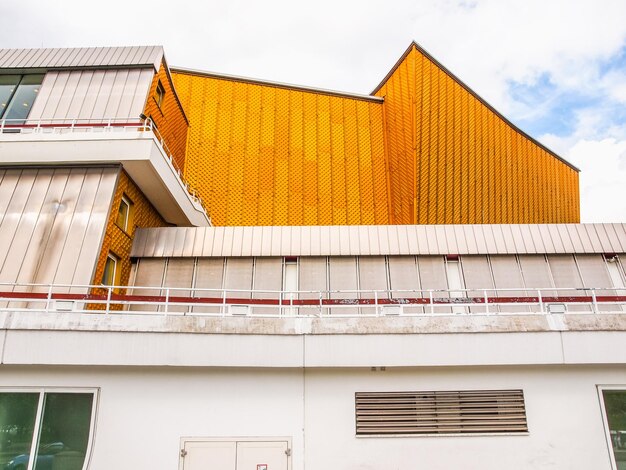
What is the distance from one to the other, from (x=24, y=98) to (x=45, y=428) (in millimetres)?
13083

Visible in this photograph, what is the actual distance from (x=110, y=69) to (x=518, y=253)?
54.3ft

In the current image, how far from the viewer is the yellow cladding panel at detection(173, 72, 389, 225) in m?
22.2

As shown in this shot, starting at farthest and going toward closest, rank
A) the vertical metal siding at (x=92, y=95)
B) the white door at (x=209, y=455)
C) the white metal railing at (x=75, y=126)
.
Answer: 1. the vertical metal siding at (x=92, y=95)
2. the white metal railing at (x=75, y=126)
3. the white door at (x=209, y=455)

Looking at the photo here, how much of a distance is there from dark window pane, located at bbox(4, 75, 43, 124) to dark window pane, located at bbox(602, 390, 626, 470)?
17.8 m

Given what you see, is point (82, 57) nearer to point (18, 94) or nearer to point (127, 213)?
point (18, 94)

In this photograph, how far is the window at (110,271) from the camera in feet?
44.8

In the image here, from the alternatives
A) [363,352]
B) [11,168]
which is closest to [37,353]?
[363,352]

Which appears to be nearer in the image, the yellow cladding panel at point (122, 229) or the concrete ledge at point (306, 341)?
the concrete ledge at point (306, 341)

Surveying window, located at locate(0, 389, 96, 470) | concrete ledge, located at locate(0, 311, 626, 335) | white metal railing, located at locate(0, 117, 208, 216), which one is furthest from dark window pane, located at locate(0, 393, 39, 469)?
white metal railing, located at locate(0, 117, 208, 216)

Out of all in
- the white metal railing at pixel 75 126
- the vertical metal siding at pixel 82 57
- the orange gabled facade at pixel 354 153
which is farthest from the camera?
the orange gabled facade at pixel 354 153

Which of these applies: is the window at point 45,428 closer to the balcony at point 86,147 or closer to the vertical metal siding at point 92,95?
the balcony at point 86,147

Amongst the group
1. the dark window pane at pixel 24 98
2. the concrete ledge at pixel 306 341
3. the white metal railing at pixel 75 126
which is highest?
the dark window pane at pixel 24 98

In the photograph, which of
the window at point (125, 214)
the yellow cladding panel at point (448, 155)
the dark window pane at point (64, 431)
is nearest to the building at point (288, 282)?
the dark window pane at point (64, 431)

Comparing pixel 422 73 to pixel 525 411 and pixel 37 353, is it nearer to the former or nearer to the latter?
pixel 525 411
